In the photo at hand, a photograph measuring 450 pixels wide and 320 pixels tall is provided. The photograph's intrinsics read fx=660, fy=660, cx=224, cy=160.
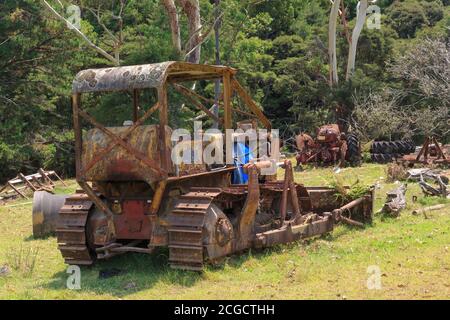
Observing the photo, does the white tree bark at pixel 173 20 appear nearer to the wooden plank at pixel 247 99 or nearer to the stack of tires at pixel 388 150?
the stack of tires at pixel 388 150

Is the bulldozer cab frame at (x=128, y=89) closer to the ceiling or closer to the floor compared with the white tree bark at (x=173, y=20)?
closer to the floor

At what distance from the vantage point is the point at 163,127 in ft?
25.9

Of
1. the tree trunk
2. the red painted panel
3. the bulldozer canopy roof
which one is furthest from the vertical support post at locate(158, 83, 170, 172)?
the tree trunk

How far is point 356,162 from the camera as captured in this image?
2175 centimetres

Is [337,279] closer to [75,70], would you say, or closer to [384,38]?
[75,70]

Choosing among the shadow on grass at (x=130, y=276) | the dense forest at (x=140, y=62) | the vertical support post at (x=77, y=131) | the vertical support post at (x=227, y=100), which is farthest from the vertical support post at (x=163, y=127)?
the dense forest at (x=140, y=62)

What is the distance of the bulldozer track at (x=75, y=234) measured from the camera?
8789 millimetres

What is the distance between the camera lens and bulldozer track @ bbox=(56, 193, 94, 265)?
8789 millimetres

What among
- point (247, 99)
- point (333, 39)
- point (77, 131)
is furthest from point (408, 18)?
point (77, 131)

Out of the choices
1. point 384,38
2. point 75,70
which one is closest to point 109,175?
point 75,70

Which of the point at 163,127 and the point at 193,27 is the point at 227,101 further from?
the point at 193,27

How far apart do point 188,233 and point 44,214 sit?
500 centimetres

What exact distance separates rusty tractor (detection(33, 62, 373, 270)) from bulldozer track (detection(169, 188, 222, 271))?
0.01m

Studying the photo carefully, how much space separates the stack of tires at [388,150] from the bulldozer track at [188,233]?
15.4 metres
